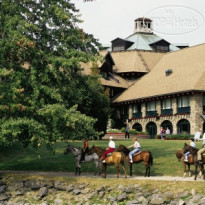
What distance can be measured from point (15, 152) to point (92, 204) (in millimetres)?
16113

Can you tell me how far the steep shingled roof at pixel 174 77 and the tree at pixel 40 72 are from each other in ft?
113

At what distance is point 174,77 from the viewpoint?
220ft

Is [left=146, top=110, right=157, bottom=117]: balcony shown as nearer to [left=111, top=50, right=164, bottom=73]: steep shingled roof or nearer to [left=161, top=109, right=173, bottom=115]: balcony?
[left=161, top=109, right=173, bottom=115]: balcony

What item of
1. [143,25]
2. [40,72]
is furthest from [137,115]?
[40,72]

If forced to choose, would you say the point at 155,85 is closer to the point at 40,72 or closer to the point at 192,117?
the point at 192,117

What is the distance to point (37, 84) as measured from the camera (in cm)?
2664

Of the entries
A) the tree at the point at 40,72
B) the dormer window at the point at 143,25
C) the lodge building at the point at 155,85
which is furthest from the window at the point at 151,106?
the tree at the point at 40,72

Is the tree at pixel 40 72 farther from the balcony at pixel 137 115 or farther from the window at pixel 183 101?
the balcony at pixel 137 115

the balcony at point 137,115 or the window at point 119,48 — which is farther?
the window at point 119,48

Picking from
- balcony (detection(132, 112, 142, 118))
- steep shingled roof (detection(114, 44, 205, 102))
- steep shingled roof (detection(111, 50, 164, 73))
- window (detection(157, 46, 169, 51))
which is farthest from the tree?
window (detection(157, 46, 169, 51))

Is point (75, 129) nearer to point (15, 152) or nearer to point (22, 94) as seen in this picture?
point (22, 94)

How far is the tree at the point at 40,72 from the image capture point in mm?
25031

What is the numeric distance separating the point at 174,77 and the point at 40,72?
138 feet

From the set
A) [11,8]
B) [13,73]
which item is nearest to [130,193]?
[13,73]
